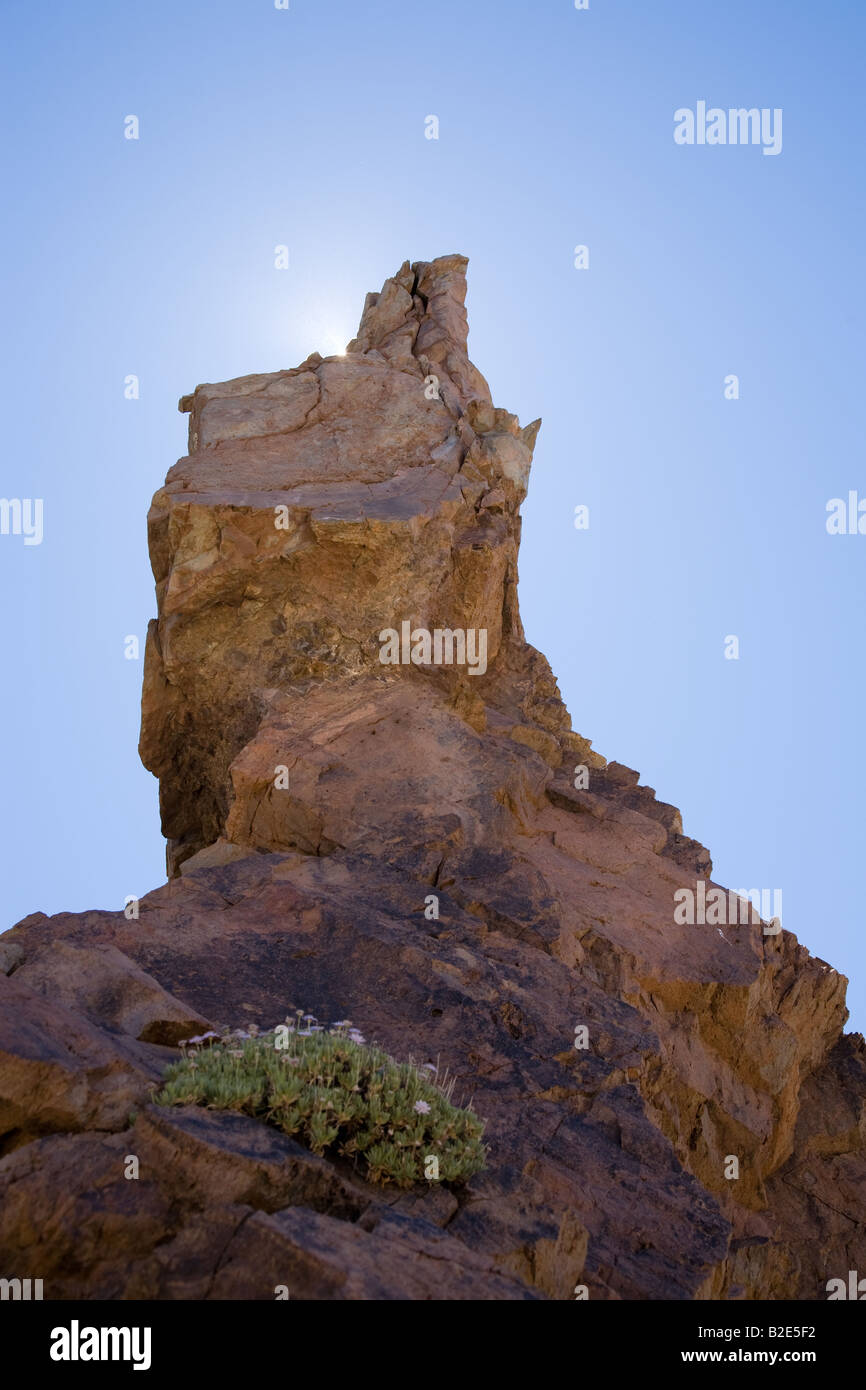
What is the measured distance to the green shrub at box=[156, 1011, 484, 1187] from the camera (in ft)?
22.2

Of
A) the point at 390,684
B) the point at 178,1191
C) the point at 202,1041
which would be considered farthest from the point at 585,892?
the point at 178,1191

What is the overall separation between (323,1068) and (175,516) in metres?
9.93

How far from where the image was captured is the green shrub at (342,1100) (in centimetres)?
676

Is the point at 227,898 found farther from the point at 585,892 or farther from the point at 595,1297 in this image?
the point at 595,1297

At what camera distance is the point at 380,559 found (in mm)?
15578

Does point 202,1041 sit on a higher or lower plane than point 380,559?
lower

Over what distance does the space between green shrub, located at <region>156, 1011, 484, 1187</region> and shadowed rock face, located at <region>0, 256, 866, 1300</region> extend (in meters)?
0.23

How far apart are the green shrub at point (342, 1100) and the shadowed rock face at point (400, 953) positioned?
0.74ft

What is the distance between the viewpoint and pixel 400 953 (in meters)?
10.7

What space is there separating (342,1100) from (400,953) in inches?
144

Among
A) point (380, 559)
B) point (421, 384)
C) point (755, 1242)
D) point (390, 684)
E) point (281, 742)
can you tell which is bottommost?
point (755, 1242)

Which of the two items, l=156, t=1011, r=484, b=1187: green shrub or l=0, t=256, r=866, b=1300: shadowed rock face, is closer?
l=0, t=256, r=866, b=1300: shadowed rock face

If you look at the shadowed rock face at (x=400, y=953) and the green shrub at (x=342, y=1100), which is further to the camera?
the green shrub at (x=342, y=1100)

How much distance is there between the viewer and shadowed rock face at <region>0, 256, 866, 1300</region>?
19.7 feet
